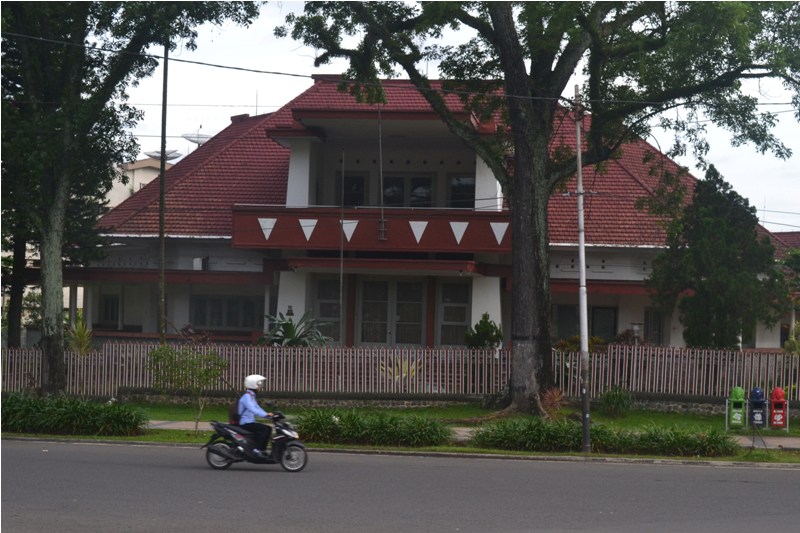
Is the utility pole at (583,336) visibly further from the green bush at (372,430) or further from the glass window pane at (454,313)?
the glass window pane at (454,313)

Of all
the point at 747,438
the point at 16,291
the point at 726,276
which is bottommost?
the point at 747,438

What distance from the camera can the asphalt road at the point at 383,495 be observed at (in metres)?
11.9

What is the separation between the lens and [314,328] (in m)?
28.9

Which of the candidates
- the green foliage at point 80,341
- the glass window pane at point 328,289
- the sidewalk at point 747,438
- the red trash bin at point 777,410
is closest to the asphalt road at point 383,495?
the sidewalk at point 747,438

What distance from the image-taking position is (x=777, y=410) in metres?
23.6

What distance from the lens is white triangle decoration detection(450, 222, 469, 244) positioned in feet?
102

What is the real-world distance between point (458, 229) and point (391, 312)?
395cm

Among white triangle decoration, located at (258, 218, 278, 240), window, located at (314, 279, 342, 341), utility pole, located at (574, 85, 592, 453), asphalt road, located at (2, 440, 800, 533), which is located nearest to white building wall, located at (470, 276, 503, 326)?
window, located at (314, 279, 342, 341)

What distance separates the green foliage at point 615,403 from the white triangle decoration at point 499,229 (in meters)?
7.10

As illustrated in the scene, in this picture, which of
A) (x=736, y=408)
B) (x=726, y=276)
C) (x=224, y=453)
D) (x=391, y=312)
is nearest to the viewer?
(x=224, y=453)

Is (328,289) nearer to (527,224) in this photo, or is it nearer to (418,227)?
(418,227)

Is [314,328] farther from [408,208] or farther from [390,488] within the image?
[390,488]

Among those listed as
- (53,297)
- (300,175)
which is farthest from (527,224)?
(53,297)

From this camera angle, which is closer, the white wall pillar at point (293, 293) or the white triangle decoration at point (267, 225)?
the white triangle decoration at point (267, 225)
